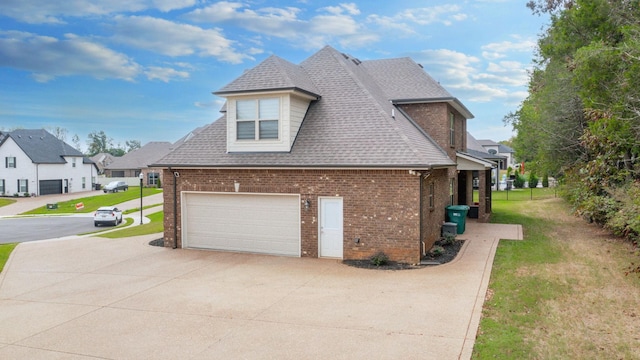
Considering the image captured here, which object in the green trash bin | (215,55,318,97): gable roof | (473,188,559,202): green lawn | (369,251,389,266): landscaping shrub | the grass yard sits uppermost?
(215,55,318,97): gable roof

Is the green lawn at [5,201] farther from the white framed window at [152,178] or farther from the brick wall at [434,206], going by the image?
the brick wall at [434,206]

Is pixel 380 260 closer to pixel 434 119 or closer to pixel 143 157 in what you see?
pixel 434 119

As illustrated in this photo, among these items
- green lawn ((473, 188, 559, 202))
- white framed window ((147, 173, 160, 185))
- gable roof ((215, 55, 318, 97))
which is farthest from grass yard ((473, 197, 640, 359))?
white framed window ((147, 173, 160, 185))

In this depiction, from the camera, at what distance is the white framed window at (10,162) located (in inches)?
2165

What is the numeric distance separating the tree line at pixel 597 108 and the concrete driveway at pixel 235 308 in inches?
183

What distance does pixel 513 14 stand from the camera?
64.6 ft

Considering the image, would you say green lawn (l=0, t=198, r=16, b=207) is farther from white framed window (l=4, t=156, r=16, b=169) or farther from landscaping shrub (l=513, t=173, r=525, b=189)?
landscaping shrub (l=513, t=173, r=525, b=189)

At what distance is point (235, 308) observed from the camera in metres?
8.90

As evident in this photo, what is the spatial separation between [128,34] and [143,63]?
6.35 m

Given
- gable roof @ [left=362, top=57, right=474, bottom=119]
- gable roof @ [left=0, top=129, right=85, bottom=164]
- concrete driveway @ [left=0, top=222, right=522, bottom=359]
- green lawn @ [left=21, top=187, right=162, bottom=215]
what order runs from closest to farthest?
concrete driveway @ [left=0, top=222, right=522, bottom=359]
gable roof @ [left=362, top=57, right=474, bottom=119]
green lawn @ [left=21, top=187, right=162, bottom=215]
gable roof @ [left=0, top=129, right=85, bottom=164]

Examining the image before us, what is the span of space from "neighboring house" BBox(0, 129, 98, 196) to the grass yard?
57.6 m

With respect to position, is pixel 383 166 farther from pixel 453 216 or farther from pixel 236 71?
pixel 236 71

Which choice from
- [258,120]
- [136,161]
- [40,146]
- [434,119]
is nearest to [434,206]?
[434,119]

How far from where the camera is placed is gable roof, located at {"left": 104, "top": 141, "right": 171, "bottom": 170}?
69.4 m
